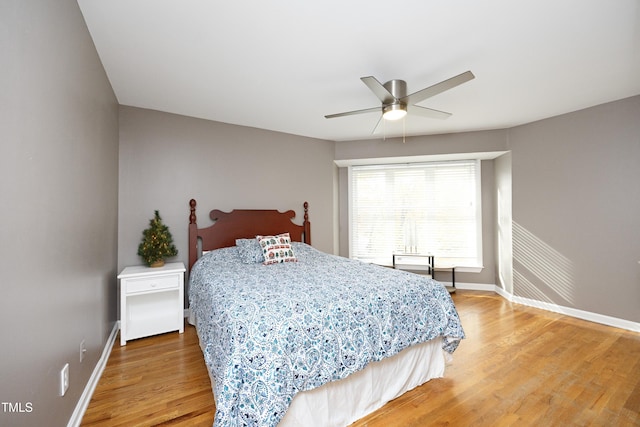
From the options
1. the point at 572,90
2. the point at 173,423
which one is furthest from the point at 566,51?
the point at 173,423

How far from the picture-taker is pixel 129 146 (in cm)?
319

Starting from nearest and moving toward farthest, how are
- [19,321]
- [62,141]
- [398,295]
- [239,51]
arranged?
[19,321] < [62,141] < [398,295] < [239,51]

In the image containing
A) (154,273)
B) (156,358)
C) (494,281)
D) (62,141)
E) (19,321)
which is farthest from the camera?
(494,281)

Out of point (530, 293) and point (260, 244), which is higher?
point (260, 244)

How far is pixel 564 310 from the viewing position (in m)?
3.57

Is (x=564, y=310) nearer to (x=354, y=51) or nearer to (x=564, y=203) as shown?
Answer: (x=564, y=203)

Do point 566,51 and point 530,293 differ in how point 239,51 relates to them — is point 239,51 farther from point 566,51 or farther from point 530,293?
point 530,293

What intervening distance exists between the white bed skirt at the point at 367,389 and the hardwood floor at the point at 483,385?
0.06 metres

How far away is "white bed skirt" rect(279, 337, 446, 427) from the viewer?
5.15ft

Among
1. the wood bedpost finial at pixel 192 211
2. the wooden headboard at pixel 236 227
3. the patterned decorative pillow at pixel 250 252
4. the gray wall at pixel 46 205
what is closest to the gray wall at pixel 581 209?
the wooden headboard at pixel 236 227

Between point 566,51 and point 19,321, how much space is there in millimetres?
3657

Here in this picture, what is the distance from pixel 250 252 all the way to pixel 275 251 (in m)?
0.29

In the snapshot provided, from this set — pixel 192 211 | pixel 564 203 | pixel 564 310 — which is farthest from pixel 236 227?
pixel 564 310

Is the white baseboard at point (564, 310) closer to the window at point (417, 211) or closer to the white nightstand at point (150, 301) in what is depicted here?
the window at point (417, 211)
